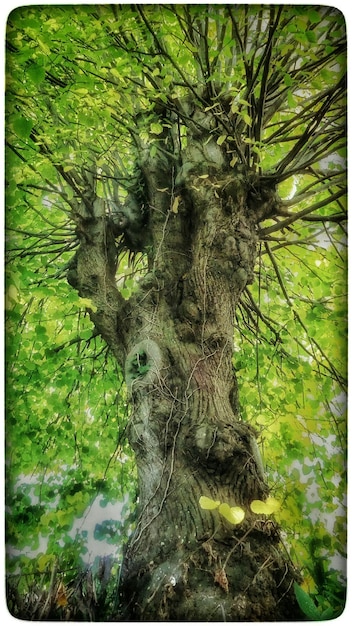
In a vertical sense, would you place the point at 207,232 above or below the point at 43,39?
below

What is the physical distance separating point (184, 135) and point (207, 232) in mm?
405

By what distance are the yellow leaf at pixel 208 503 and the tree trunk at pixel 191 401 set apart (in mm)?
16

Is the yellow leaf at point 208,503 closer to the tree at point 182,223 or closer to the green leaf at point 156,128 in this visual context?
the tree at point 182,223

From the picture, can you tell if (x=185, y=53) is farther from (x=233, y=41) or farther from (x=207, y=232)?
(x=207, y=232)

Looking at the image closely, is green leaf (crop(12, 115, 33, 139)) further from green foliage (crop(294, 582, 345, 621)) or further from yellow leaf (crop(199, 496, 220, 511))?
green foliage (crop(294, 582, 345, 621))

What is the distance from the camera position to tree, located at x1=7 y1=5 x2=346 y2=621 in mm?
1828

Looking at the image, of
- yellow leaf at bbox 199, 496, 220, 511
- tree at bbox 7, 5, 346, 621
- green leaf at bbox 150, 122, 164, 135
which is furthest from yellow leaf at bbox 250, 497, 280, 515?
green leaf at bbox 150, 122, 164, 135

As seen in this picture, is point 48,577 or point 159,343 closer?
point 48,577

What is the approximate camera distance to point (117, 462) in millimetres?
1855

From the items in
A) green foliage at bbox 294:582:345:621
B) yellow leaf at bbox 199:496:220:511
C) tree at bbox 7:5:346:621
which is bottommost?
green foliage at bbox 294:582:345:621

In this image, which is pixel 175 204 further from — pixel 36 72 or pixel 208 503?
pixel 208 503

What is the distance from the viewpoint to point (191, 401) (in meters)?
1.82

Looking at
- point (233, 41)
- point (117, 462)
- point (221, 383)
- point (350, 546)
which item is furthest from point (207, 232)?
point (350, 546)

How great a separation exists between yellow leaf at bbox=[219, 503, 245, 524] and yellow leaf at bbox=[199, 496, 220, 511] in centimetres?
2
